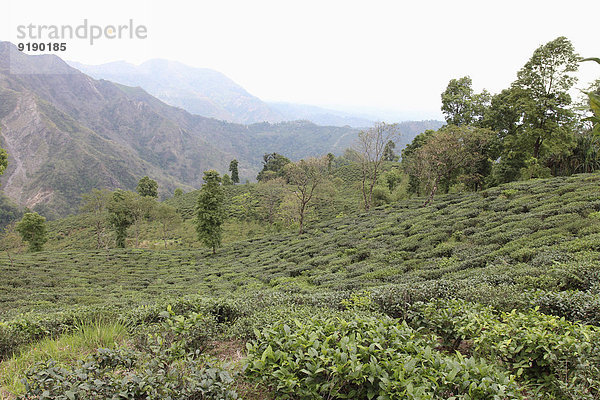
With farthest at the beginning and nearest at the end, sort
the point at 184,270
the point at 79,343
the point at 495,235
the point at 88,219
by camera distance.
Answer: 1. the point at 88,219
2. the point at 184,270
3. the point at 495,235
4. the point at 79,343

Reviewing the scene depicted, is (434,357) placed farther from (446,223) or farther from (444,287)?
(446,223)

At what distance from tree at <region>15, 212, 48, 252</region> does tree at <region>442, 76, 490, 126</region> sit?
5936 cm

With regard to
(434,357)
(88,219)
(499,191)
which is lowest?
(88,219)

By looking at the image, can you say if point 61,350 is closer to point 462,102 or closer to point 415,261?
point 415,261

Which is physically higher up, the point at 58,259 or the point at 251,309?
the point at 251,309

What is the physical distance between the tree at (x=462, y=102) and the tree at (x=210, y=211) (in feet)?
102

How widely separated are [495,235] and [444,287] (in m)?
7.35

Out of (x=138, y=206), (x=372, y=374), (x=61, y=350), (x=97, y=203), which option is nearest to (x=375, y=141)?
(x=372, y=374)

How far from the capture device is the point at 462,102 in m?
35.2

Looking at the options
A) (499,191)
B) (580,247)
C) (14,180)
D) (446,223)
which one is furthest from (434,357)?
(14,180)

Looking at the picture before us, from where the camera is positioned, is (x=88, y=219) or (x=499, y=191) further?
(x=88, y=219)

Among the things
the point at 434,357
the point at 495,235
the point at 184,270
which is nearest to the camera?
the point at 434,357

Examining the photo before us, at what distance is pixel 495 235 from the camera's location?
37.5 ft

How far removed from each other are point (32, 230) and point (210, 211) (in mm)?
28848
